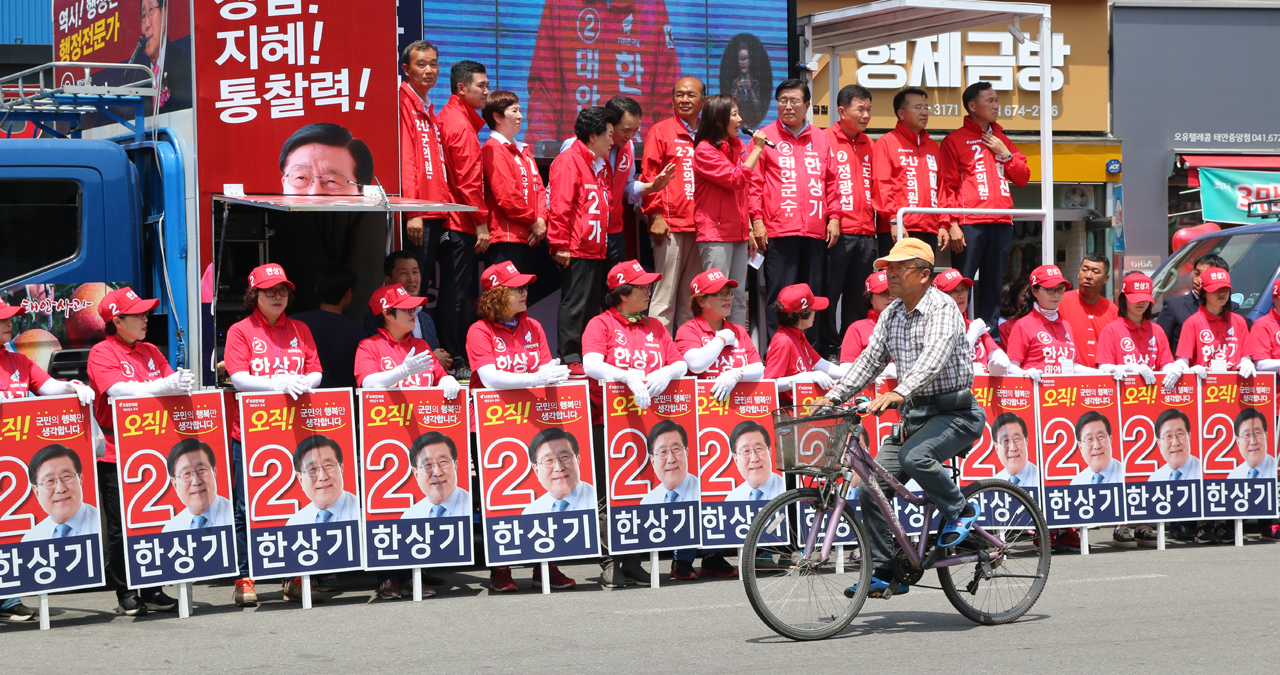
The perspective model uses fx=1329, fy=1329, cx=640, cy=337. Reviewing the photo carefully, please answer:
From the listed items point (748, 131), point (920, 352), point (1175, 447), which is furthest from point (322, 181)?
point (1175, 447)

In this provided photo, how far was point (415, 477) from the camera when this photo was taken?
8.01 metres

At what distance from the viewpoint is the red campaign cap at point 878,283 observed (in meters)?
9.61

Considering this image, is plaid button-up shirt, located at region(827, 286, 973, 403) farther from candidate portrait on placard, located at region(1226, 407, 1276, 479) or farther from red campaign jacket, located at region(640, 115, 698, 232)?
candidate portrait on placard, located at region(1226, 407, 1276, 479)

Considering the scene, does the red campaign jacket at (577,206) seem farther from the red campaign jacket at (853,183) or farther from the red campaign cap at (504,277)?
the red campaign jacket at (853,183)

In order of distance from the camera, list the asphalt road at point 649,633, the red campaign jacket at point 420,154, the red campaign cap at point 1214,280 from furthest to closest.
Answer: the red campaign cap at point 1214,280, the red campaign jacket at point 420,154, the asphalt road at point 649,633

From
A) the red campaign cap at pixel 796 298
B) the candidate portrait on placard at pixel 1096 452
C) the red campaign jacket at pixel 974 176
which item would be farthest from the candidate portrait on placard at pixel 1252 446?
the red campaign cap at pixel 796 298

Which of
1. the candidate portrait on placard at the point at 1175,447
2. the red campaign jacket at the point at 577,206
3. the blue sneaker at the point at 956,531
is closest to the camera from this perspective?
the blue sneaker at the point at 956,531

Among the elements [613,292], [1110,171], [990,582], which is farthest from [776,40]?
[1110,171]

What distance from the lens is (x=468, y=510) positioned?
8.11 metres

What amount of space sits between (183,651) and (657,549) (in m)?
3.01

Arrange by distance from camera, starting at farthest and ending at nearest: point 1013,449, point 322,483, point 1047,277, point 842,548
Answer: point 1047,277 → point 1013,449 → point 322,483 → point 842,548

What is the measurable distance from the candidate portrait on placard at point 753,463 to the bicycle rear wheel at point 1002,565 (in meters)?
1.82

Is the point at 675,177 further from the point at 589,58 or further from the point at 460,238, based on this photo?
the point at 460,238

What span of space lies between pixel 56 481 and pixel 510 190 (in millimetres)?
3744
